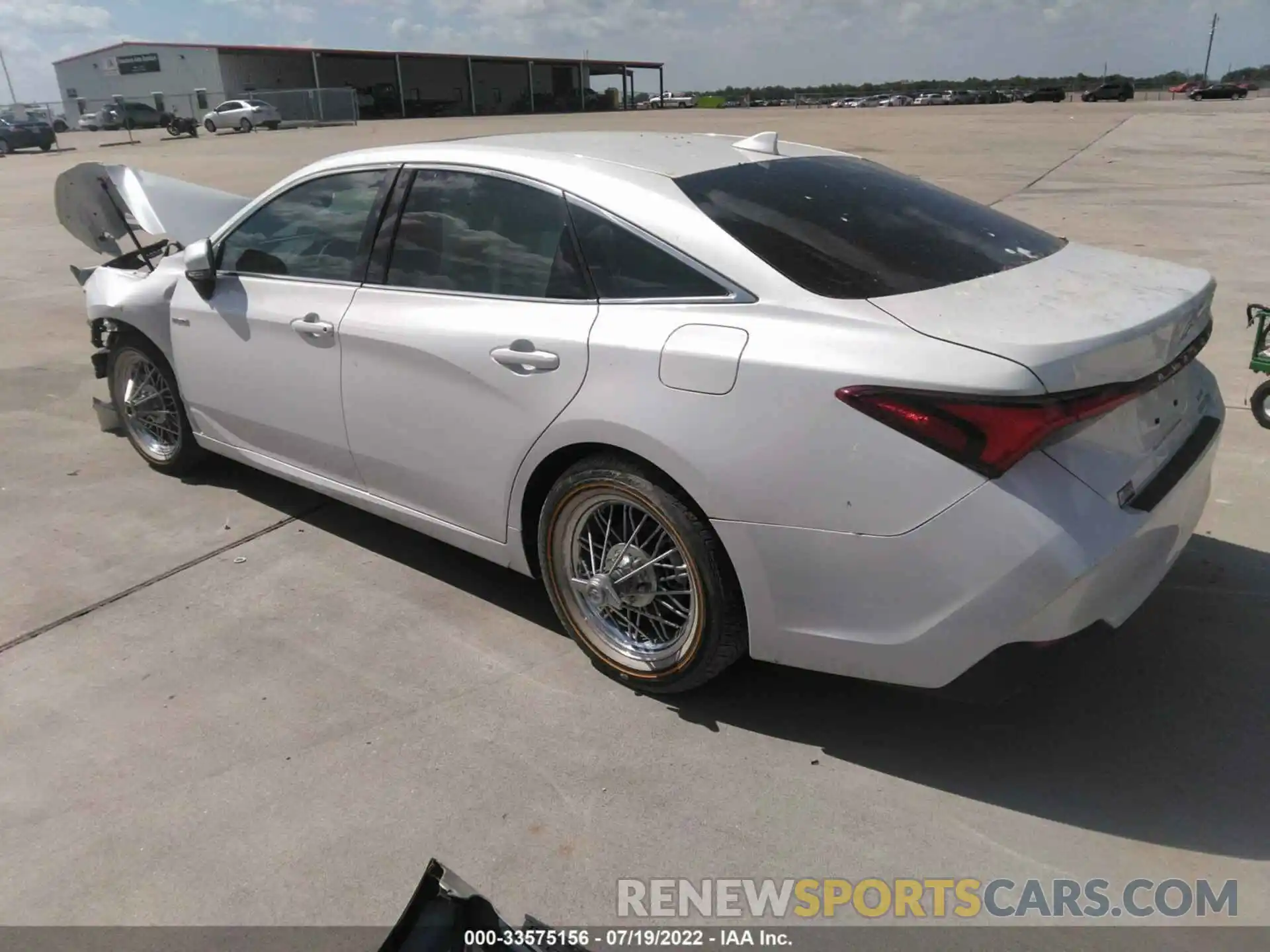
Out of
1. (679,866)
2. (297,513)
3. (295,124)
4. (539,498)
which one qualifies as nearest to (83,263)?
(297,513)

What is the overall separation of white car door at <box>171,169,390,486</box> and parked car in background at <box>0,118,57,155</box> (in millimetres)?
39638

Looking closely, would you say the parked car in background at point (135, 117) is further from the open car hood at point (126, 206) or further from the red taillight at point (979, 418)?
the red taillight at point (979, 418)

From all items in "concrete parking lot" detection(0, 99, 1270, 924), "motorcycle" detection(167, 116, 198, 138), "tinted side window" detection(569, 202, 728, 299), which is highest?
"motorcycle" detection(167, 116, 198, 138)

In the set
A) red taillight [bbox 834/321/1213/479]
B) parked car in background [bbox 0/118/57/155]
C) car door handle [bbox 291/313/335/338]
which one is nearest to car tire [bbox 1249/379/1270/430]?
red taillight [bbox 834/321/1213/479]

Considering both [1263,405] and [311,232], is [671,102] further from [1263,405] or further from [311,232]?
[311,232]

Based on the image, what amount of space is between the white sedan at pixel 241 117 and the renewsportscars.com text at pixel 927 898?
154 ft

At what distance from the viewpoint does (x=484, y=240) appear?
3.33 metres

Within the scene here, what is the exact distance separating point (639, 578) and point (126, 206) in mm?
4105

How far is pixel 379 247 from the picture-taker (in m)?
3.62

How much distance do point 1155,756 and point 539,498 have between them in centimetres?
195

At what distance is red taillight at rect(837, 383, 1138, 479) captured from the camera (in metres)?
2.28

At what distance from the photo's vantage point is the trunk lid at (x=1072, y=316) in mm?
2336

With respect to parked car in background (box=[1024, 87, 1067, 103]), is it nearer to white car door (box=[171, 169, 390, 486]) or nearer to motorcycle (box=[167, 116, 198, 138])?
motorcycle (box=[167, 116, 198, 138])

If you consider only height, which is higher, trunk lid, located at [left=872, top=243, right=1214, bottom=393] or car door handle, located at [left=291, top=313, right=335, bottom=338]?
trunk lid, located at [left=872, top=243, right=1214, bottom=393]
